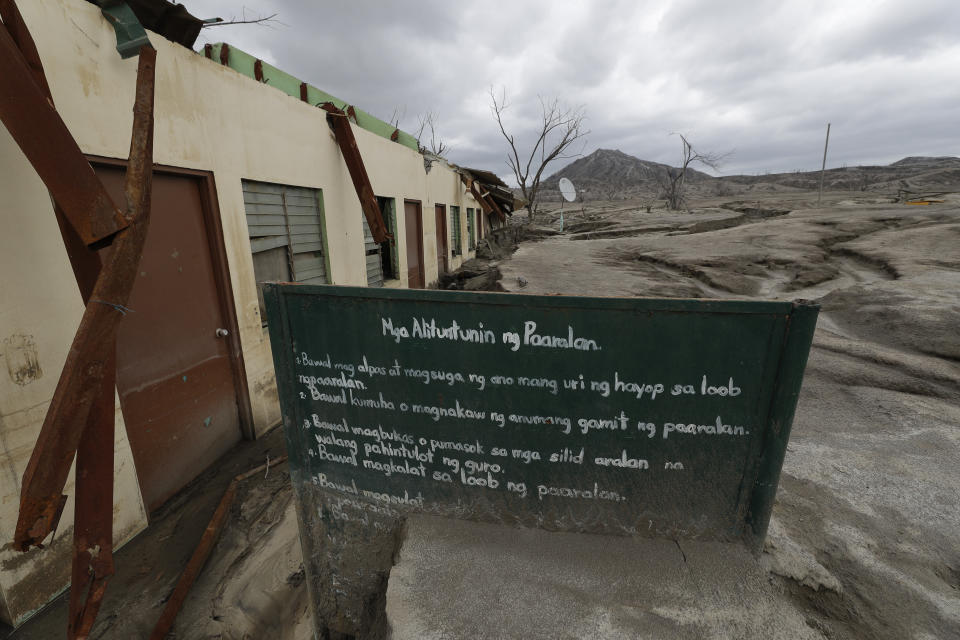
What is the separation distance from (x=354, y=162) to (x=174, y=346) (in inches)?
128

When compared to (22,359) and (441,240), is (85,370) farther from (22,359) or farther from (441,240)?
(441,240)

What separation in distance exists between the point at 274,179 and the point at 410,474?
3792mm

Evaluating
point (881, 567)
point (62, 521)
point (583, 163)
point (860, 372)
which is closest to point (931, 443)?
point (860, 372)

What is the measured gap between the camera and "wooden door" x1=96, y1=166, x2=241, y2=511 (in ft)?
10.0

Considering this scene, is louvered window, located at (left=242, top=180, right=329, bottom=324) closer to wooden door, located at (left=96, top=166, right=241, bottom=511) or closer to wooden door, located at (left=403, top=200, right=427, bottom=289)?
wooden door, located at (left=96, top=166, right=241, bottom=511)

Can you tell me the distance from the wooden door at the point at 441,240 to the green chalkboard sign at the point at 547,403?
9597 mm

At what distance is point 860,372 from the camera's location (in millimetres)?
3809

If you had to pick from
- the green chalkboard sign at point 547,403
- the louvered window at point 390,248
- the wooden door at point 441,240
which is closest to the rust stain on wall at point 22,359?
the green chalkboard sign at point 547,403

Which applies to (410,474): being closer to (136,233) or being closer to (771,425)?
(771,425)

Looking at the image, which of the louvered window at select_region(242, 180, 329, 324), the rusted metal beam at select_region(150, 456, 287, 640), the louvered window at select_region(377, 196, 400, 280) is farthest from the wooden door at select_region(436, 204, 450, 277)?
the rusted metal beam at select_region(150, 456, 287, 640)

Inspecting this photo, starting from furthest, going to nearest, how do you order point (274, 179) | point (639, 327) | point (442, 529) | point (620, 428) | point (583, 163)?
point (583, 163) < point (274, 179) < point (442, 529) < point (620, 428) < point (639, 327)

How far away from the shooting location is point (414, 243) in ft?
30.3

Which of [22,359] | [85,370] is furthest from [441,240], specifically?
[85,370]

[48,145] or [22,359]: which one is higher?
[48,145]
